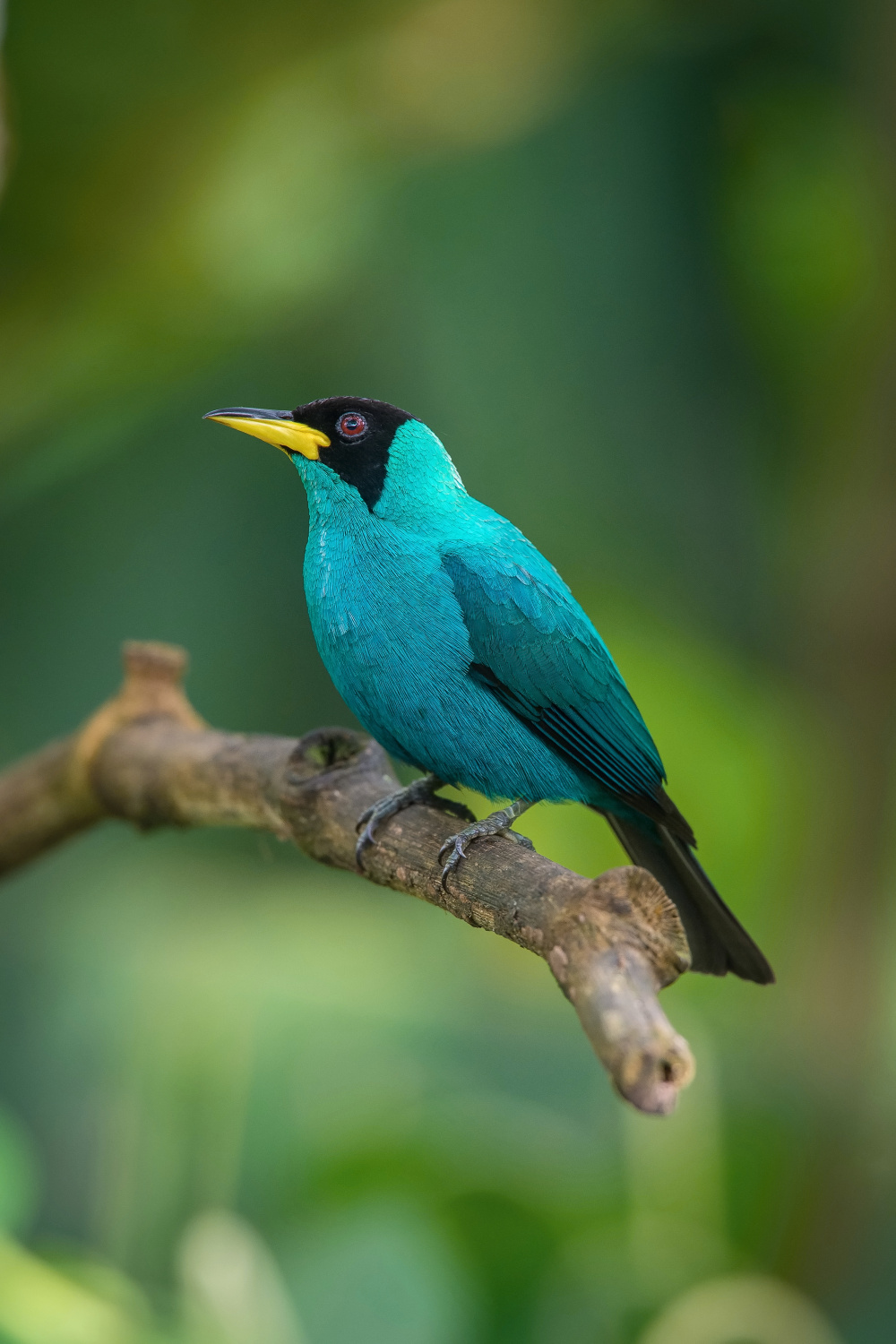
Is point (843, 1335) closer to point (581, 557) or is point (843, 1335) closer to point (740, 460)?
point (581, 557)

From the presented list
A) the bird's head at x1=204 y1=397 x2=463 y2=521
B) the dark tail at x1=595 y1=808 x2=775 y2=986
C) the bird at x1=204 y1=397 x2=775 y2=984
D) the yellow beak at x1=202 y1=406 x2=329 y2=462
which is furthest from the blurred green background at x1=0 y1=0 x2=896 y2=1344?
the yellow beak at x1=202 y1=406 x2=329 y2=462

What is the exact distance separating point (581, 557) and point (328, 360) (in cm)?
149

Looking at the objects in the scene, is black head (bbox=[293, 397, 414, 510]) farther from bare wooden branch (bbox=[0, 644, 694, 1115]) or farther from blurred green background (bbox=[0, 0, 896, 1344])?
blurred green background (bbox=[0, 0, 896, 1344])

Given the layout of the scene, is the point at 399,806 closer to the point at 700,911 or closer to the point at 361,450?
the point at 700,911

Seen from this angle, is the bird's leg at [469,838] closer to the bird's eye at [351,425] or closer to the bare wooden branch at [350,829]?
the bare wooden branch at [350,829]

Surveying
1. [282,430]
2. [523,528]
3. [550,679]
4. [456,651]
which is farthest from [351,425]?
[523,528]

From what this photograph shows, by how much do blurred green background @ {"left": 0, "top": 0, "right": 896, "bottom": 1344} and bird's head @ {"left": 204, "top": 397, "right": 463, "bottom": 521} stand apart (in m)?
1.91

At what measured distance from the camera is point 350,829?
8.15ft

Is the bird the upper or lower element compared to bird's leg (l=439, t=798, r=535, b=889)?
upper

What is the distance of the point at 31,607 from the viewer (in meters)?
6.08

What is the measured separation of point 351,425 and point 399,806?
0.76m

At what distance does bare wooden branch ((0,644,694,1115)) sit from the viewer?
4.65 ft

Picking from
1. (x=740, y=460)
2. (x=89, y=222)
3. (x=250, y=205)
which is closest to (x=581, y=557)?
(x=740, y=460)

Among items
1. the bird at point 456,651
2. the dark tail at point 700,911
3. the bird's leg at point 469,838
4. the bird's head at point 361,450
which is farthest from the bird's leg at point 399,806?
the bird's head at point 361,450
